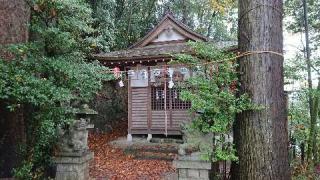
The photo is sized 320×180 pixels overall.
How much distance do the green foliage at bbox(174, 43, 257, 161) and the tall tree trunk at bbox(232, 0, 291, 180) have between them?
17cm

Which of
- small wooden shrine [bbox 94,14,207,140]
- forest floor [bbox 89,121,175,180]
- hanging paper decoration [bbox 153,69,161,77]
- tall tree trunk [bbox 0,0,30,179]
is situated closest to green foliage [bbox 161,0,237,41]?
small wooden shrine [bbox 94,14,207,140]

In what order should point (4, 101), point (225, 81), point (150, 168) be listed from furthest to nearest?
point (150, 168)
point (4, 101)
point (225, 81)

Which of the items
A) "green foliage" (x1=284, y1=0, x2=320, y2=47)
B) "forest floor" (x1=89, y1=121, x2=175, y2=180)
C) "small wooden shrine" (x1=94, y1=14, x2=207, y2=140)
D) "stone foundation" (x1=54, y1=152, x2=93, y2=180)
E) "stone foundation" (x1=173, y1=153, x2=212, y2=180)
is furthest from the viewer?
"green foliage" (x1=284, y1=0, x2=320, y2=47)

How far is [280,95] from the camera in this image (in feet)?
14.9

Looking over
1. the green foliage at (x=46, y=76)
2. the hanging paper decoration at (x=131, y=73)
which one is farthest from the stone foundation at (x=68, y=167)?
the hanging paper decoration at (x=131, y=73)

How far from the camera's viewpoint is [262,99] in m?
4.45

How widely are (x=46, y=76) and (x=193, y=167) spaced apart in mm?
3766

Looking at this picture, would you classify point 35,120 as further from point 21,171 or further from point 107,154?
point 107,154

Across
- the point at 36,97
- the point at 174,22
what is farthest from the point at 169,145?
the point at 36,97

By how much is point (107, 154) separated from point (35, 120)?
22.9 feet

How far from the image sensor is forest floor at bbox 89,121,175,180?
31.5 feet

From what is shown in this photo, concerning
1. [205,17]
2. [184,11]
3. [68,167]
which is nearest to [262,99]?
[68,167]

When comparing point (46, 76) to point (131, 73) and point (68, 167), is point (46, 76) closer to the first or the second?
point (68, 167)

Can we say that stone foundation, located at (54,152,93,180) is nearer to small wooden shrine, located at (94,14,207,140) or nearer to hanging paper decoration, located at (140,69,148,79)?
hanging paper decoration, located at (140,69,148,79)
